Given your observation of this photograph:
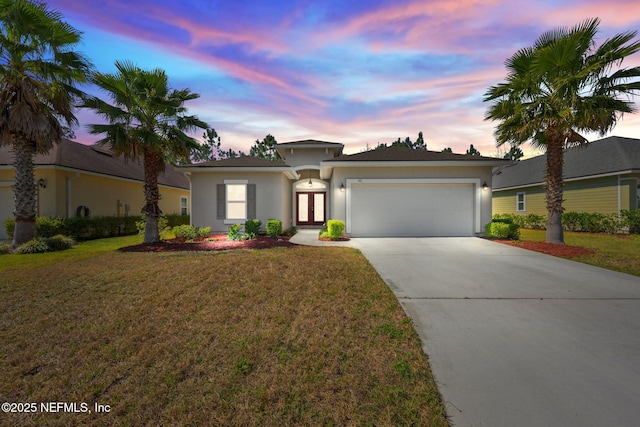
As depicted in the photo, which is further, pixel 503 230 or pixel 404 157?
pixel 404 157

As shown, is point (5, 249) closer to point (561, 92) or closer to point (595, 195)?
point (561, 92)

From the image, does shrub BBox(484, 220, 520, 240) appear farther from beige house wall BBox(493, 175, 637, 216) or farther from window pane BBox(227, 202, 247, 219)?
window pane BBox(227, 202, 247, 219)

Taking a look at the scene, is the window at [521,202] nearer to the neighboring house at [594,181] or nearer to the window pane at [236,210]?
the neighboring house at [594,181]

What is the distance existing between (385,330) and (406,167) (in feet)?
31.2

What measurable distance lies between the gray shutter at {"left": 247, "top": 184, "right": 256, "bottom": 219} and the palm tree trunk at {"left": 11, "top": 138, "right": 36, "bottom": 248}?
23.8 feet

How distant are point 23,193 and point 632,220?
2467cm

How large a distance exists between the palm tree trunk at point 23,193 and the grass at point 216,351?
5058 mm

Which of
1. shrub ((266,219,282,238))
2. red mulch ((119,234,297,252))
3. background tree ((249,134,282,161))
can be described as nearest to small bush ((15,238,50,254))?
red mulch ((119,234,297,252))

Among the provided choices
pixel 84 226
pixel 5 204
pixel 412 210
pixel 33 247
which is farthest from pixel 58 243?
pixel 412 210

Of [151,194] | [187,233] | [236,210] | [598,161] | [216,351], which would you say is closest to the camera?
[216,351]

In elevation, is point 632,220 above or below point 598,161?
below

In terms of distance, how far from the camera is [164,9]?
7023mm

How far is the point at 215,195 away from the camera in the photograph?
12500 millimetres

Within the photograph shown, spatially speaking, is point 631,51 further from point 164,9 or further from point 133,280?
point 133,280
